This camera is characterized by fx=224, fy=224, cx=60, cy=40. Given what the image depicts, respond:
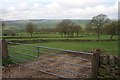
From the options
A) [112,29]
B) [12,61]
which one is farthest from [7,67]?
[112,29]

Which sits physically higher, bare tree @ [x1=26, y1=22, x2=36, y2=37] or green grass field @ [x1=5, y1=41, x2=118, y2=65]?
bare tree @ [x1=26, y1=22, x2=36, y2=37]

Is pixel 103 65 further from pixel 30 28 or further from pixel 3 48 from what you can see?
pixel 30 28

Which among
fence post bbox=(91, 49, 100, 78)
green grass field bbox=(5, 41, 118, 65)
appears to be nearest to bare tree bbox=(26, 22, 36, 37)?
green grass field bbox=(5, 41, 118, 65)

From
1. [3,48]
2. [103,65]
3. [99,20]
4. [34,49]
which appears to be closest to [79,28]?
[99,20]

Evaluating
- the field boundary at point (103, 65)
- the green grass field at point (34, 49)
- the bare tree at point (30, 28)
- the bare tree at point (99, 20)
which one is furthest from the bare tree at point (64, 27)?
the field boundary at point (103, 65)

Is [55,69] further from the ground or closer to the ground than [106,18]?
closer to the ground

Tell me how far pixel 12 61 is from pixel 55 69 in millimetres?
2042

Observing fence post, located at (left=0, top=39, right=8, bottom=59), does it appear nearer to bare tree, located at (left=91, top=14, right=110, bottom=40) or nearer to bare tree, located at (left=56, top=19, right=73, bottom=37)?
bare tree, located at (left=91, top=14, right=110, bottom=40)

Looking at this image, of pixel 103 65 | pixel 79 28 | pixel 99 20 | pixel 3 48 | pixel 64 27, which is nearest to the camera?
pixel 103 65

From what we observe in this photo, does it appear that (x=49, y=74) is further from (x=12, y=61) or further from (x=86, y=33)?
(x=86, y=33)

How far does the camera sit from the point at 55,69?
26.0ft

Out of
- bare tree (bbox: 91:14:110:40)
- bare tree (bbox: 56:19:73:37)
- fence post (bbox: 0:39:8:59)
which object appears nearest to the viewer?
fence post (bbox: 0:39:8:59)

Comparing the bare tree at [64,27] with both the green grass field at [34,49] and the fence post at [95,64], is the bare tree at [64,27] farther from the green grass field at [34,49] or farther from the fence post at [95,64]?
the fence post at [95,64]

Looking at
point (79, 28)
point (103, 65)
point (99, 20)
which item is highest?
point (99, 20)
